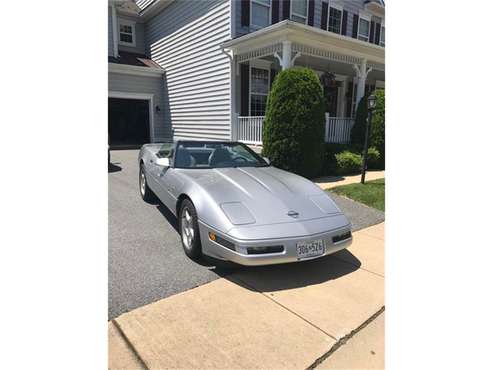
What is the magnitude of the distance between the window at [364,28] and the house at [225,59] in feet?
0.18

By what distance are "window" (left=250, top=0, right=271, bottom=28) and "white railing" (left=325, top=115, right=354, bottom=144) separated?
12.9 ft

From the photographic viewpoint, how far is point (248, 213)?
297 cm

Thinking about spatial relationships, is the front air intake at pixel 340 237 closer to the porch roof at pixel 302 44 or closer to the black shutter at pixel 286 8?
the porch roof at pixel 302 44

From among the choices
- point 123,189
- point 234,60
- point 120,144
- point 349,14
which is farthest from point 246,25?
point 120,144

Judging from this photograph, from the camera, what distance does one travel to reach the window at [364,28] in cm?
1411

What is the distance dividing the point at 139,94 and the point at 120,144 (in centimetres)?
241

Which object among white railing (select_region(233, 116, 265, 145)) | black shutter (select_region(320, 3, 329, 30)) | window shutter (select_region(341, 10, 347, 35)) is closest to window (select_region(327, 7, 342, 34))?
window shutter (select_region(341, 10, 347, 35))

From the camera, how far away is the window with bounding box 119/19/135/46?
1464cm

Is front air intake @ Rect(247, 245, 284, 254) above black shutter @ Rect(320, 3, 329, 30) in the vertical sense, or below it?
below

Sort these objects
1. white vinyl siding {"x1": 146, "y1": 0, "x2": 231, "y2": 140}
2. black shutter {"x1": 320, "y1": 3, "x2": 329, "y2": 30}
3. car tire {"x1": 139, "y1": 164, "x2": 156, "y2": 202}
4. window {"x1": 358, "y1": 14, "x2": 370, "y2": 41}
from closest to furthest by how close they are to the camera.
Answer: car tire {"x1": 139, "y1": 164, "x2": 156, "y2": 202}
white vinyl siding {"x1": 146, "y1": 0, "x2": 231, "y2": 140}
black shutter {"x1": 320, "y1": 3, "x2": 329, "y2": 30}
window {"x1": 358, "y1": 14, "x2": 370, "y2": 41}

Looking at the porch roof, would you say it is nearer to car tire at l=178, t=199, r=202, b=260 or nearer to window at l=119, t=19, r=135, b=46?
car tire at l=178, t=199, r=202, b=260

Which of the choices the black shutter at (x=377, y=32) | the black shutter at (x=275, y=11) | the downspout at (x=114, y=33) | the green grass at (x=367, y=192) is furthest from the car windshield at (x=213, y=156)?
the black shutter at (x=377, y=32)

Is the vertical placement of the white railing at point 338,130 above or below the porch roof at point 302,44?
below

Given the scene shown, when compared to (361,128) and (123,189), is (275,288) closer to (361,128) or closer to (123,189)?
(123,189)
